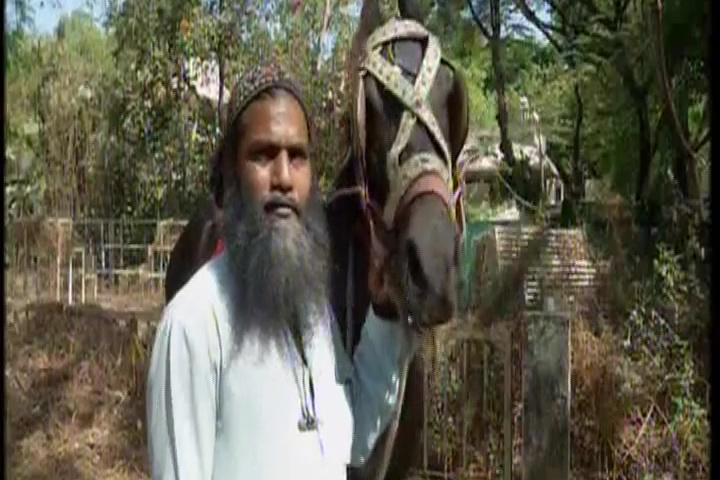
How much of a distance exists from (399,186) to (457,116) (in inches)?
6.4

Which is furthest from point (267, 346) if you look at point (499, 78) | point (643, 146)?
point (643, 146)

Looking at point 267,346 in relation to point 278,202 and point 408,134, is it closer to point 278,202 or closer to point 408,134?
point 278,202

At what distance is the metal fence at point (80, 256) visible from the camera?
2986 mm

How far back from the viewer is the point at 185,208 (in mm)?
2928

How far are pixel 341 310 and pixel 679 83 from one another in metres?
2.07

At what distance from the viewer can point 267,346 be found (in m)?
1.08

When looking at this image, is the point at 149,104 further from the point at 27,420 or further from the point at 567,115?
the point at 567,115

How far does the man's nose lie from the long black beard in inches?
→ 1.2

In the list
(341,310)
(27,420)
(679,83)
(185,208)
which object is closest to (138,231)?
(185,208)

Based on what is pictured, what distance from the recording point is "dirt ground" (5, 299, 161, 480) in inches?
124

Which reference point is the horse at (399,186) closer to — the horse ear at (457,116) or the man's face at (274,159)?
the horse ear at (457,116)

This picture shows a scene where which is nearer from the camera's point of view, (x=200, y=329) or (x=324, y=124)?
(x=200, y=329)

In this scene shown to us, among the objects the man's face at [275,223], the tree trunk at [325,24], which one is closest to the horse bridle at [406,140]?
the man's face at [275,223]

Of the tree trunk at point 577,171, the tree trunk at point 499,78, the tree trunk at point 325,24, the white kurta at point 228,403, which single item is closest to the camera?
the white kurta at point 228,403
